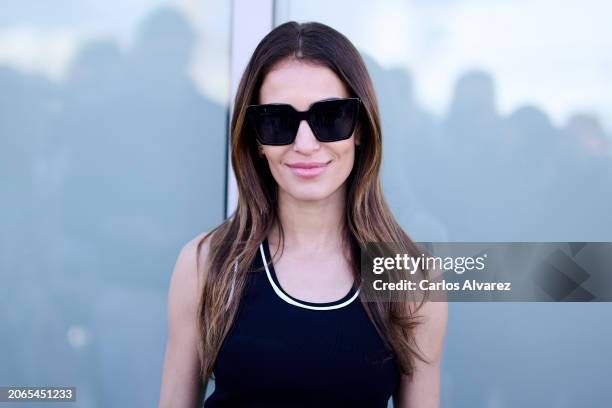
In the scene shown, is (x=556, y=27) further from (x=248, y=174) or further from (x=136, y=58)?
(x=136, y=58)

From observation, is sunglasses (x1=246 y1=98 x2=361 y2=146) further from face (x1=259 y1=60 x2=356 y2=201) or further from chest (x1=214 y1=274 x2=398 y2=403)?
chest (x1=214 y1=274 x2=398 y2=403)

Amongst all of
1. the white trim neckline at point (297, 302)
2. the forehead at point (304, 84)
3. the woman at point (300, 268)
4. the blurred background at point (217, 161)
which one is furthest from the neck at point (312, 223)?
the blurred background at point (217, 161)

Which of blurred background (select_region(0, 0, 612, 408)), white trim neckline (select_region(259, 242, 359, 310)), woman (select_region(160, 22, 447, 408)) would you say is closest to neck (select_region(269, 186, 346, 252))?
woman (select_region(160, 22, 447, 408))

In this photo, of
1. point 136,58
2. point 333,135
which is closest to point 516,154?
point 333,135

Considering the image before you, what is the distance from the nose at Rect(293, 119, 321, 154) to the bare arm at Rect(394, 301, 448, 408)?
19.4 inches

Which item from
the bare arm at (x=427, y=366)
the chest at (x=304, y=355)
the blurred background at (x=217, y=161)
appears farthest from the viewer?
the blurred background at (x=217, y=161)

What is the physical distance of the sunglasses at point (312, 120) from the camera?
1571 mm

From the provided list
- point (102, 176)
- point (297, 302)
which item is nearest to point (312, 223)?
point (297, 302)

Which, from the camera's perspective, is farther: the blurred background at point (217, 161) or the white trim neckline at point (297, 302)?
the blurred background at point (217, 161)

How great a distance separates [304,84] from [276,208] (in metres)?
0.35

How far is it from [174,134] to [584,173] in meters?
1.45

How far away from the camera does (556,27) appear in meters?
2.34

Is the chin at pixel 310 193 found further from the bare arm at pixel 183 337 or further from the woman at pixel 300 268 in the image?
the bare arm at pixel 183 337

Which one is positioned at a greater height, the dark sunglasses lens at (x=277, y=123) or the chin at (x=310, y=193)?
the dark sunglasses lens at (x=277, y=123)
